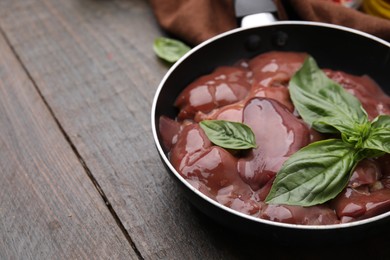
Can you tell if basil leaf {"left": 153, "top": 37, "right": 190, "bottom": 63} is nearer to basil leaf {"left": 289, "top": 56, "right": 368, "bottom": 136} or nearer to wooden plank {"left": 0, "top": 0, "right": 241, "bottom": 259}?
wooden plank {"left": 0, "top": 0, "right": 241, "bottom": 259}

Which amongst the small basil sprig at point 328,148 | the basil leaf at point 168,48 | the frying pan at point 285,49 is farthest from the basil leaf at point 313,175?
the basil leaf at point 168,48

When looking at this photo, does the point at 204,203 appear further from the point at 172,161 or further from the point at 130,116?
the point at 130,116

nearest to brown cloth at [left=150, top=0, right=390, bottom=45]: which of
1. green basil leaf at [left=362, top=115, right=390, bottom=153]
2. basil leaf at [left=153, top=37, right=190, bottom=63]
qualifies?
basil leaf at [left=153, top=37, right=190, bottom=63]

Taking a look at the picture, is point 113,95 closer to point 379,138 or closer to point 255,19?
point 255,19

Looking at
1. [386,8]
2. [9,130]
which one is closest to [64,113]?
[9,130]

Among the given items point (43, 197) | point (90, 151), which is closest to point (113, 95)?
point (90, 151)

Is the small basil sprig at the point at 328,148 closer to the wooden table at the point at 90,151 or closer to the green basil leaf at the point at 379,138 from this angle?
the green basil leaf at the point at 379,138
